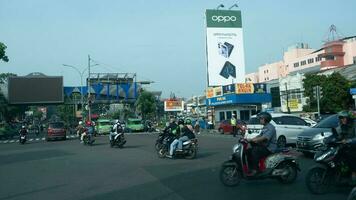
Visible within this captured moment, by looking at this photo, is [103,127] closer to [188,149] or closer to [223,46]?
[223,46]

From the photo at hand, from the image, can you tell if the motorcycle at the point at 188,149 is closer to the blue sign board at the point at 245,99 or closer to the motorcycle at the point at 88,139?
the motorcycle at the point at 88,139

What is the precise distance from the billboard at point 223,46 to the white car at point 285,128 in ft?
111

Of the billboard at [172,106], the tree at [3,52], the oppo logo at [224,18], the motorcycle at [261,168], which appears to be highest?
the oppo logo at [224,18]

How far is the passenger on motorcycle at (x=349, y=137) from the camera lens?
8453mm

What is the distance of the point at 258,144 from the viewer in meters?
10.2

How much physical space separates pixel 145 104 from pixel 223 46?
27660mm

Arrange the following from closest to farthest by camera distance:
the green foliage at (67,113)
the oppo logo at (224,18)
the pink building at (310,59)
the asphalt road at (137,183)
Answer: the asphalt road at (137,183)
the oppo logo at (224,18)
the pink building at (310,59)
the green foliage at (67,113)

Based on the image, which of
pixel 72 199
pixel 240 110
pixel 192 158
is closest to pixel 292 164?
pixel 72 199

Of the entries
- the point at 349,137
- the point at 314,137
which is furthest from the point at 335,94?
the point at 349,137

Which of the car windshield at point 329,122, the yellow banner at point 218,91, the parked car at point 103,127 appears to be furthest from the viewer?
the yellow banner at point 218,91

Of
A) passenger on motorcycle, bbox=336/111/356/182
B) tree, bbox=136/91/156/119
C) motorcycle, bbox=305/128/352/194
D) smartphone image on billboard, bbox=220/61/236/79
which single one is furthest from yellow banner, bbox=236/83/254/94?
motorcycle, bbox=305/128/352/194

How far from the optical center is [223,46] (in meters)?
54.9

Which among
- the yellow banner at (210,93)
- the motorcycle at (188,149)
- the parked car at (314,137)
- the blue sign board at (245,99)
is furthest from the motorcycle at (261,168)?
the yellow banner at (210,93)

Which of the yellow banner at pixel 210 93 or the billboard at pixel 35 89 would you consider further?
the yellow banner at pixel 210 93
